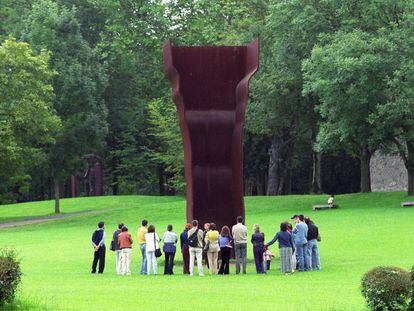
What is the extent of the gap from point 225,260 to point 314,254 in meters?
2.41

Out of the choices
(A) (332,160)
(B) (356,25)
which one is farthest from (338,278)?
(A) (332,160)

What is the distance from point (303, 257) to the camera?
85.7ft

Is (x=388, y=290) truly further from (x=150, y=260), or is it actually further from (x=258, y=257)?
(x=150, y=260)

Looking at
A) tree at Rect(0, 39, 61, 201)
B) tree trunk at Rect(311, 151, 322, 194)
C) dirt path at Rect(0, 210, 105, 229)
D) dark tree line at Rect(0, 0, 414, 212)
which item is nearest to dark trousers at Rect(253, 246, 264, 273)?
dark tree line at Rect(0, 0, 414, 212)

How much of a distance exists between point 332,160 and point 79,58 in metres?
20.6

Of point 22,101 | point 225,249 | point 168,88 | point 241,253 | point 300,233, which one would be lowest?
point 241,253

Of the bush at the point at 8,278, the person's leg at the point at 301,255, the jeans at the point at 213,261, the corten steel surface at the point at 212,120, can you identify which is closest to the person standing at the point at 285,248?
the person's leg at the point at 301,255

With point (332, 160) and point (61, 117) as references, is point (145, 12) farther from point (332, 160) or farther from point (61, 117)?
point (332, 160)

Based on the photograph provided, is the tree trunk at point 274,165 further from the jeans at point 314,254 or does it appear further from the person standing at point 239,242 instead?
the person standing at point 239,242

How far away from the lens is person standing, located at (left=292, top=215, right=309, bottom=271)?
84.3 feet

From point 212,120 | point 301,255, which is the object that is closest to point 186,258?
point 301,255

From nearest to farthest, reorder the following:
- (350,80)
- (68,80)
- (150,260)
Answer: (150,260)
(350,80)
(68,80)

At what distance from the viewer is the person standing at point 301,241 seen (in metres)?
25.7

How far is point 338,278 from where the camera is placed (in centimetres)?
2331
